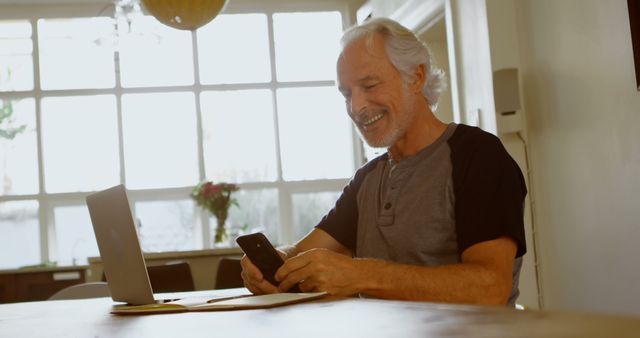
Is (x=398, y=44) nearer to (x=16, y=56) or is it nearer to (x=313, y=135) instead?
(x=313, y=135)

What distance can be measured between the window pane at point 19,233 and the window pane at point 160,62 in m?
1.72

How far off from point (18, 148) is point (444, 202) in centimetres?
838

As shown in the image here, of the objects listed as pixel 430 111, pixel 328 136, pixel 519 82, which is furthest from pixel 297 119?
pixel 430 111

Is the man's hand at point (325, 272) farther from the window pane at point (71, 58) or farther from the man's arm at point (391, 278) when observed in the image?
the window pane at point (71, 58)

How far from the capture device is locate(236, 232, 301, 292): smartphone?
2.02 metres

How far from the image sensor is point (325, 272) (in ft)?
6.10

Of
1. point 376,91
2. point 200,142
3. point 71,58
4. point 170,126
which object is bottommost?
point 376,91

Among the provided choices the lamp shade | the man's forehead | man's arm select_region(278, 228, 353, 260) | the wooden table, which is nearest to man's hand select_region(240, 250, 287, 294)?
the wooden table

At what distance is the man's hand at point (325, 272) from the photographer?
1856 mm

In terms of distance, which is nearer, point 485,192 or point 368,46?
point 485,192

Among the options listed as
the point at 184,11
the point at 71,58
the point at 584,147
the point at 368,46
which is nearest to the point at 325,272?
the point at 368,46

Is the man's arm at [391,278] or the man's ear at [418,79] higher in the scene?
the man's ear at [418,79]

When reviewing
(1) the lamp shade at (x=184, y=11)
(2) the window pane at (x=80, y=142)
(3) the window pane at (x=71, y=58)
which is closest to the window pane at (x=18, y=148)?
(2) the window pane at (x=80, y=142)

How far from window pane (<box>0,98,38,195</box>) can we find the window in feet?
0.04
